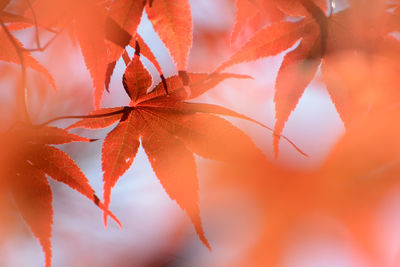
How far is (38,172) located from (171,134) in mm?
319

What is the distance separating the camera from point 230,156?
0.68 m

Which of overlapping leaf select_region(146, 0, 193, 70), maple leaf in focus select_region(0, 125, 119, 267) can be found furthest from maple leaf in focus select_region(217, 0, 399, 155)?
maple leaf in focus select_region(0, 125, 119, 267)

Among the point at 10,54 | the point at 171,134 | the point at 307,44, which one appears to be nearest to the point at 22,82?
the point at 10,54

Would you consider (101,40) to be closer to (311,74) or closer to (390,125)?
(311,74)

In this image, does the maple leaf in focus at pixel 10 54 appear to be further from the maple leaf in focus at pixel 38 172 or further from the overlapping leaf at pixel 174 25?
the overlapping leaf at pixel 174 25

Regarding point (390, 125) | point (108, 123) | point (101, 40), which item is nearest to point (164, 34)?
point (101, 40)

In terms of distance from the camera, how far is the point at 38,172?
0.76 metres

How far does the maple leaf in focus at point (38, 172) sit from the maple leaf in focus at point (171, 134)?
6 centimetres

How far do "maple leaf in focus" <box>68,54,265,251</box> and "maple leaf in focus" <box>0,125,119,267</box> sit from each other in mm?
56

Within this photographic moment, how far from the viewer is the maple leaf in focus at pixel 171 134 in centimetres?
67

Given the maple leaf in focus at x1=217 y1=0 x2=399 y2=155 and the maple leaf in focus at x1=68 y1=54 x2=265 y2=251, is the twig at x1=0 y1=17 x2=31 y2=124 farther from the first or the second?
the maple leaf in focus at x1=217 y1=0 x2=399 y2=155

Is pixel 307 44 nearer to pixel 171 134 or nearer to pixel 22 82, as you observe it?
pixel 171 134

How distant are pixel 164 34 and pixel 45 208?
1.51 ft

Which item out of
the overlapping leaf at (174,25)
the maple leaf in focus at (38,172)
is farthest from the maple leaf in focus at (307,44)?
the maple leaf in focus at (38,172)
